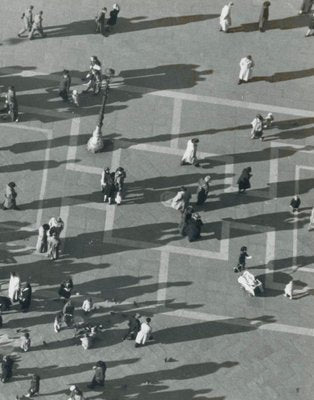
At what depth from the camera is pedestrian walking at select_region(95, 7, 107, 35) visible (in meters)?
60.2

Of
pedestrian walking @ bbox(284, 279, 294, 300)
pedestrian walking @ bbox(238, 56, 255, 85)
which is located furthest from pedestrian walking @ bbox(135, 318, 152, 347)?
pedestrian walking @ bbox(238, 56, 255, 85)

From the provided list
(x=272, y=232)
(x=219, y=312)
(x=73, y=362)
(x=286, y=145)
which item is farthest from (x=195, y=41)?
(x=73, y=362)

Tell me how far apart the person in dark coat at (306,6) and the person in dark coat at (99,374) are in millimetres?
26643

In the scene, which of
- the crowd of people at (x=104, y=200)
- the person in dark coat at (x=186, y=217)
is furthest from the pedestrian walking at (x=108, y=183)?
the person in dark coat at (x=186, y=217)

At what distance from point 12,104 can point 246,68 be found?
13.2 meters

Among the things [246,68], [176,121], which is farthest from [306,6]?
[176,121]

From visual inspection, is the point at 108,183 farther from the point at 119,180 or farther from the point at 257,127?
the point at 257,127

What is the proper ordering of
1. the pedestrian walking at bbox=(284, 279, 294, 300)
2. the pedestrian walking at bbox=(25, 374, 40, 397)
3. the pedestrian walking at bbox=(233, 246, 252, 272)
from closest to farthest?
1. the pedestrian walking at bbox=(25, 374, 40, 397)
2. the pedestrian walking at bbox=(284, 279, 294, 300)
3. the pedestrian walking at bbox=(233, 246, 252, 272)

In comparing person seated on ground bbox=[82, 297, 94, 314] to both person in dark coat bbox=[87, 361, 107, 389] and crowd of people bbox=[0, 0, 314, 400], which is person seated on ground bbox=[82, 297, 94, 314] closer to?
crowd of people bbox=[0, 0, 314, 400]

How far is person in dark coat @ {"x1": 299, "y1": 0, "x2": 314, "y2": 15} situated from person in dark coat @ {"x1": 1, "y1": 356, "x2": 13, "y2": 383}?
1127 inches

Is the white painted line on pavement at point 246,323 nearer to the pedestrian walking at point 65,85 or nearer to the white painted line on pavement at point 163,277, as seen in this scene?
the white painted line on pavement at point 163,277

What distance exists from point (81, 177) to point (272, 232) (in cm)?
1038

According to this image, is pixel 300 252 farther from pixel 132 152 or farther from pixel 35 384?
pixel 35 384

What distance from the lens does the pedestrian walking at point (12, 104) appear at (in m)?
56.0
